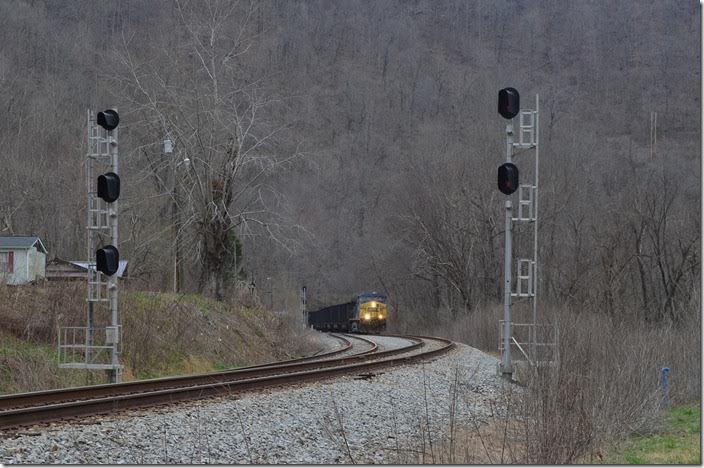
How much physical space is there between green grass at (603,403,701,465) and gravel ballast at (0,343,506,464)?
2104 mm

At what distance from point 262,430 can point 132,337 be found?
11566 millimetres

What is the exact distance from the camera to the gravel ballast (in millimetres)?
10023

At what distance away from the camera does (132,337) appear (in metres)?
22.7

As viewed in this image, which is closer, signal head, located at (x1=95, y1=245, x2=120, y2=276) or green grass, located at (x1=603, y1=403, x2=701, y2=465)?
green grass, located at (x1=603, y1=403, x2=701, y2=465)

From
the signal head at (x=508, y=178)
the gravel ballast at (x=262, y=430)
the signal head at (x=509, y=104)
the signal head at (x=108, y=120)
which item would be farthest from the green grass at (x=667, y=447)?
the signal head at (x=108, y=120)

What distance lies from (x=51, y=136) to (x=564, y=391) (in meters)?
62.8

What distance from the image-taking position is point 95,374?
1977 centimetres

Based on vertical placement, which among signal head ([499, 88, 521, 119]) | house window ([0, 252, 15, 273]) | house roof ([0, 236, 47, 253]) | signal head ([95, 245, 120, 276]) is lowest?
house window ([0, 252, 15, 273])

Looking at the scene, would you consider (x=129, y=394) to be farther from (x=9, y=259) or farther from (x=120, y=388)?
(x=9, y=259)

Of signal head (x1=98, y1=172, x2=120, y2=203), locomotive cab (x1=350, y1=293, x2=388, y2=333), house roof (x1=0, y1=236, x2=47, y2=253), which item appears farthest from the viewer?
locomotive cab (x1=350, y1=293, x2=388, y2=333)

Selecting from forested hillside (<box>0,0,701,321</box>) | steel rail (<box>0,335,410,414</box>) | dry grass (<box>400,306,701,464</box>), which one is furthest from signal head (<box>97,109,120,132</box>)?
forested hillside (<box>0,0,701,321</box>)

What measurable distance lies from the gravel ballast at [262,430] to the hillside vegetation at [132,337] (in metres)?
5.87

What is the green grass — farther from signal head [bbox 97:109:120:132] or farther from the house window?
the house window

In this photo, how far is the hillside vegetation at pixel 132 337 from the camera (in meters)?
18.8
